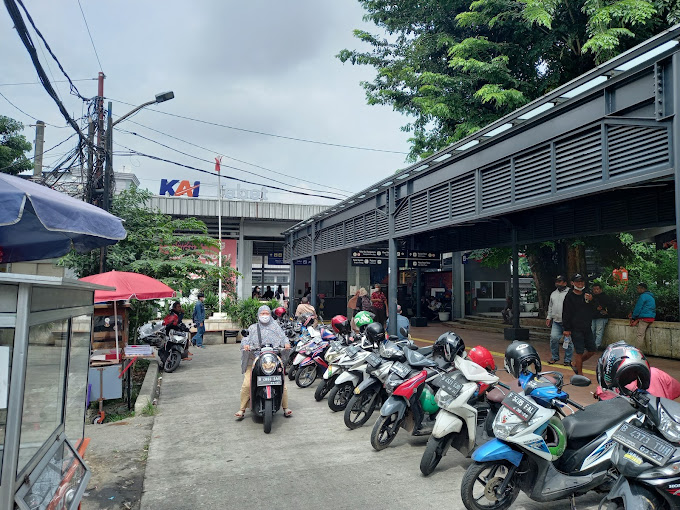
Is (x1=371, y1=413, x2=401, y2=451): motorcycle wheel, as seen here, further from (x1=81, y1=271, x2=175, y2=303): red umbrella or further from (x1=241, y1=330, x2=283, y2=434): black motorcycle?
(x1=81, y1=271, x2=175, y2=303): red umbrella

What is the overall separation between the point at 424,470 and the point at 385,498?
58 centimetres

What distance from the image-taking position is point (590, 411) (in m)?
4.06

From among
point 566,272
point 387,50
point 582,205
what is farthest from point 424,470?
point 387,50

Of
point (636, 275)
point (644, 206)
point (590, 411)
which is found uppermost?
point (644, 206)

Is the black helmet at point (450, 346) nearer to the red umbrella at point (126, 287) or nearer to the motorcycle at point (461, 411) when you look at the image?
the motorcycle at point (461, 411)

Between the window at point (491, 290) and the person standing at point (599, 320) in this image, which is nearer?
the person standing at point (599, 320)

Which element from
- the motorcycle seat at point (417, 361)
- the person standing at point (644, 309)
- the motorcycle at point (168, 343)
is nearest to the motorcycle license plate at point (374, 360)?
the motorcycle seat at point (417, 361)

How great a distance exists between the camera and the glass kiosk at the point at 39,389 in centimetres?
Result: 217

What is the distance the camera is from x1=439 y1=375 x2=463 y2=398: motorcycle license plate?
466cm

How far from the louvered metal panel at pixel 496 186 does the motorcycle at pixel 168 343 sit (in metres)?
7.12

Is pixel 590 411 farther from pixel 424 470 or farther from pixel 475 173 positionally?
pixel 475 173

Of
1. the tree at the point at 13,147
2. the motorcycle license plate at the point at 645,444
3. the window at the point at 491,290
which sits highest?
the tree at the point at 13,147

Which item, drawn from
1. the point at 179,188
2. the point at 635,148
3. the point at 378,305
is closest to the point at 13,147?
the point at 179,188

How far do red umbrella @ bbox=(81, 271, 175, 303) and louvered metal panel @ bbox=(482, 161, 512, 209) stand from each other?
5.55 meters
